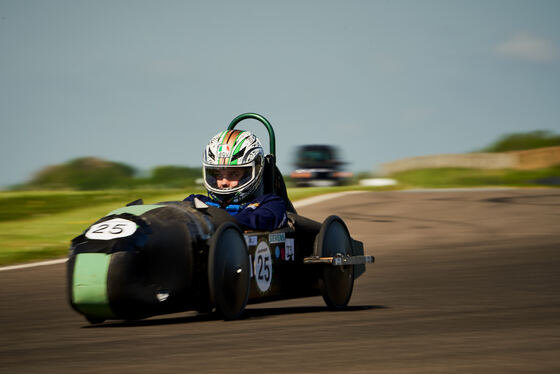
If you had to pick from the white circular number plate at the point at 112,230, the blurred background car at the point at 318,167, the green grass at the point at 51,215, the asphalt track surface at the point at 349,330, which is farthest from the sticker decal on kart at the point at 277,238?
the blurred background car at the point at 318,167

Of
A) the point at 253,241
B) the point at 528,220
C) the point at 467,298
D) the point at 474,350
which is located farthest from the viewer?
the point at 528,220

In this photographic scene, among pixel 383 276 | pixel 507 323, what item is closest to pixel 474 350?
pixel 507 323

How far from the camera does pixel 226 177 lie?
360 inches

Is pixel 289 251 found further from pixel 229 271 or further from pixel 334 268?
pixel 229 271

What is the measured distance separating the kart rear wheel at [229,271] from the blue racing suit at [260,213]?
23.3 inches

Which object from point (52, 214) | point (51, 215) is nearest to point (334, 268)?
point (51, 215)

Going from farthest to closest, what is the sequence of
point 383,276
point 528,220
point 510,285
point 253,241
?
point 528,220
point 383,276
point 510,285
point 253,241

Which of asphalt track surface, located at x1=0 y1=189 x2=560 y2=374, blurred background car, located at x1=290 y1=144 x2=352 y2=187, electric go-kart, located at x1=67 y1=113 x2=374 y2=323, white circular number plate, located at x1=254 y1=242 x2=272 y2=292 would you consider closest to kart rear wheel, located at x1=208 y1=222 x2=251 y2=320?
electric go-kart, located at x1=67 y1=113 x2=374 y2=323

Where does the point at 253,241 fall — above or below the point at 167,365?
above

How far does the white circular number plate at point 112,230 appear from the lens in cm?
719

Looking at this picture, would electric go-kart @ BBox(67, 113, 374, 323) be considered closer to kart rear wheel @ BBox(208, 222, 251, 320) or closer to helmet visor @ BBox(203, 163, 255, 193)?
kart rear wheel @ BBox(208, 222, 251, 320)

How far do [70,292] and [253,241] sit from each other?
1.67 metres

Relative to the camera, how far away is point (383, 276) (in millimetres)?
13234

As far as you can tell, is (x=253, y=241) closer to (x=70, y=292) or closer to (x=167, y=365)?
(x=70, y=292)
